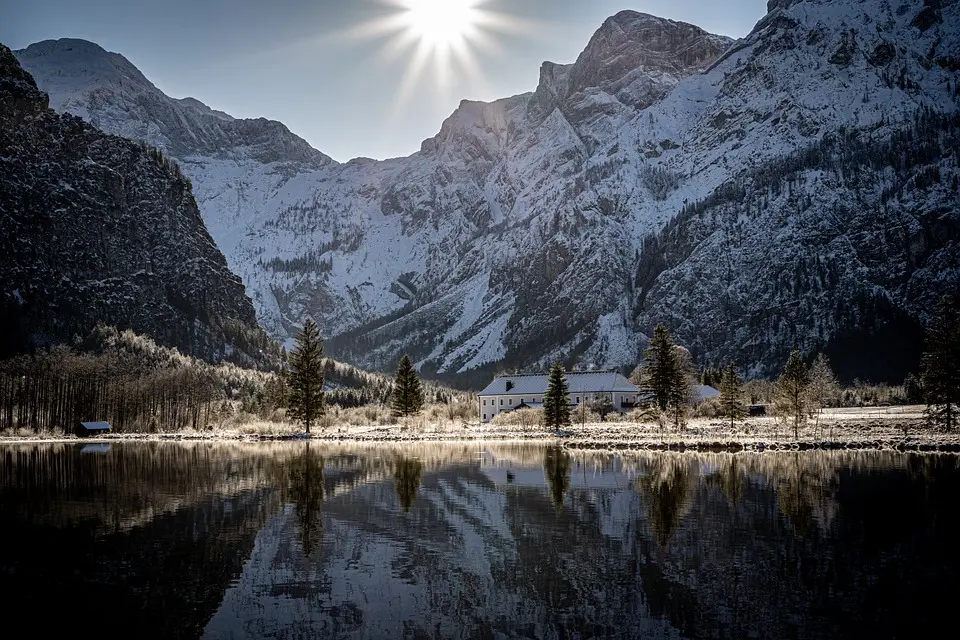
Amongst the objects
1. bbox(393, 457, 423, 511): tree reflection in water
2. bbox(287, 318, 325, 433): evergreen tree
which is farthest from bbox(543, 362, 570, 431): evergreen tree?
bbox(393, 457, 423, 511): tree reflection in water

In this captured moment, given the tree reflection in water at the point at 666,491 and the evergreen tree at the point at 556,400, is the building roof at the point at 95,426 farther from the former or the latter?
the tree reflection in water at the point at 666,491

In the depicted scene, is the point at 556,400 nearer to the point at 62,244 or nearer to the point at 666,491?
the point at 666,491

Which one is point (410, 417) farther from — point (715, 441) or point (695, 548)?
point (695, 548)

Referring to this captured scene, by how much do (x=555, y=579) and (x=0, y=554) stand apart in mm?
15059

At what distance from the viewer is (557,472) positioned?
40.0 metres

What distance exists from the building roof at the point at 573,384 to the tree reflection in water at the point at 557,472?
5982 centimetres

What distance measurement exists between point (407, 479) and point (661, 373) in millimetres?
43058

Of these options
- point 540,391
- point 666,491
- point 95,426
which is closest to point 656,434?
point 666,491

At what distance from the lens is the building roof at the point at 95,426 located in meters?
97.3

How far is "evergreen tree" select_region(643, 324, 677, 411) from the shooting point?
7350 cm

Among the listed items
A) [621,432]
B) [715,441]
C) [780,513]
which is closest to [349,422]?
[621,432]

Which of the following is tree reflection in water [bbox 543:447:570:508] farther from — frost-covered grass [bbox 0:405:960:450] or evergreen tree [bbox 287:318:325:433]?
evergreen tree [bbox 287:318:325:433]

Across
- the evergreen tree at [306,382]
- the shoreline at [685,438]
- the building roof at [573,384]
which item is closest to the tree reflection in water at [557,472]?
the shoreline at [685,438]

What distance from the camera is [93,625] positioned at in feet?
45.3
